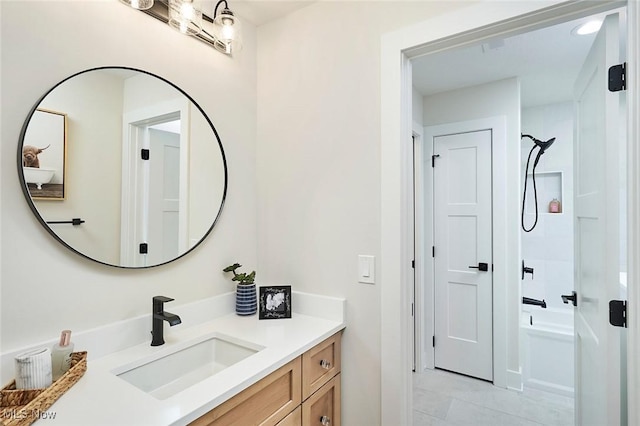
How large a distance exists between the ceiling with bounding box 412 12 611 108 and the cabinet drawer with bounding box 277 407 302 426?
77.8 inches

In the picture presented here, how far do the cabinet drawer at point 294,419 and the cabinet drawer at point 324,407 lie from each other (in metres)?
0.03

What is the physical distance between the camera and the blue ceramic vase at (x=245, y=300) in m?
1.64

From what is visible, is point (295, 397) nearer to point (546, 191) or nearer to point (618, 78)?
point (618, 78)

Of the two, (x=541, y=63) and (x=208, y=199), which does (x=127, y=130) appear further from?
(x=541, y=63)

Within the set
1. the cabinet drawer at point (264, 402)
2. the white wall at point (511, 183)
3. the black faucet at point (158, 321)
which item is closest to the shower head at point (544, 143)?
the white wall at point (511, 183)

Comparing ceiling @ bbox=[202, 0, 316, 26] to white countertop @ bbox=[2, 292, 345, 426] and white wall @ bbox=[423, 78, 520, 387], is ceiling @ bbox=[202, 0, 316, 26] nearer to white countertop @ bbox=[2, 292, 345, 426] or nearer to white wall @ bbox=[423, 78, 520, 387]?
white countertop @ bbox=[2, 292, 345, 426]

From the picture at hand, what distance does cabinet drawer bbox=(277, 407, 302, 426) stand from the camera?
1.19 meters

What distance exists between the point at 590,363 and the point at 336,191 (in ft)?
4.42

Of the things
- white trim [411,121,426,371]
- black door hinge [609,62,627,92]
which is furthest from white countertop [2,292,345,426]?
white trim [411,121,426,371]

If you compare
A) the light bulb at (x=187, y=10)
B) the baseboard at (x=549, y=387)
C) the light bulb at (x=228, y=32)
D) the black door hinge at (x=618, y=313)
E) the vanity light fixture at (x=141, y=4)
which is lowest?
the baseboard at (x=549, y=387)

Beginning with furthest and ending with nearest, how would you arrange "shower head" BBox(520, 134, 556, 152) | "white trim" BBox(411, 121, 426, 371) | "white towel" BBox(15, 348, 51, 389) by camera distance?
"shower head" BBox(520, 134, 556, 152)
"white trim" BBox(411, 121, 426, 371)
"white towel" BBox(15, 348, 51, 389)

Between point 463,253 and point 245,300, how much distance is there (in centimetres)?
206

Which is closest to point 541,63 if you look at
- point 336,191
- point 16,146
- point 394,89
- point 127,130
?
point 394,89

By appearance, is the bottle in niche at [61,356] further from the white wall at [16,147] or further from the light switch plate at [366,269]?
the light switch plate at [366,269]
